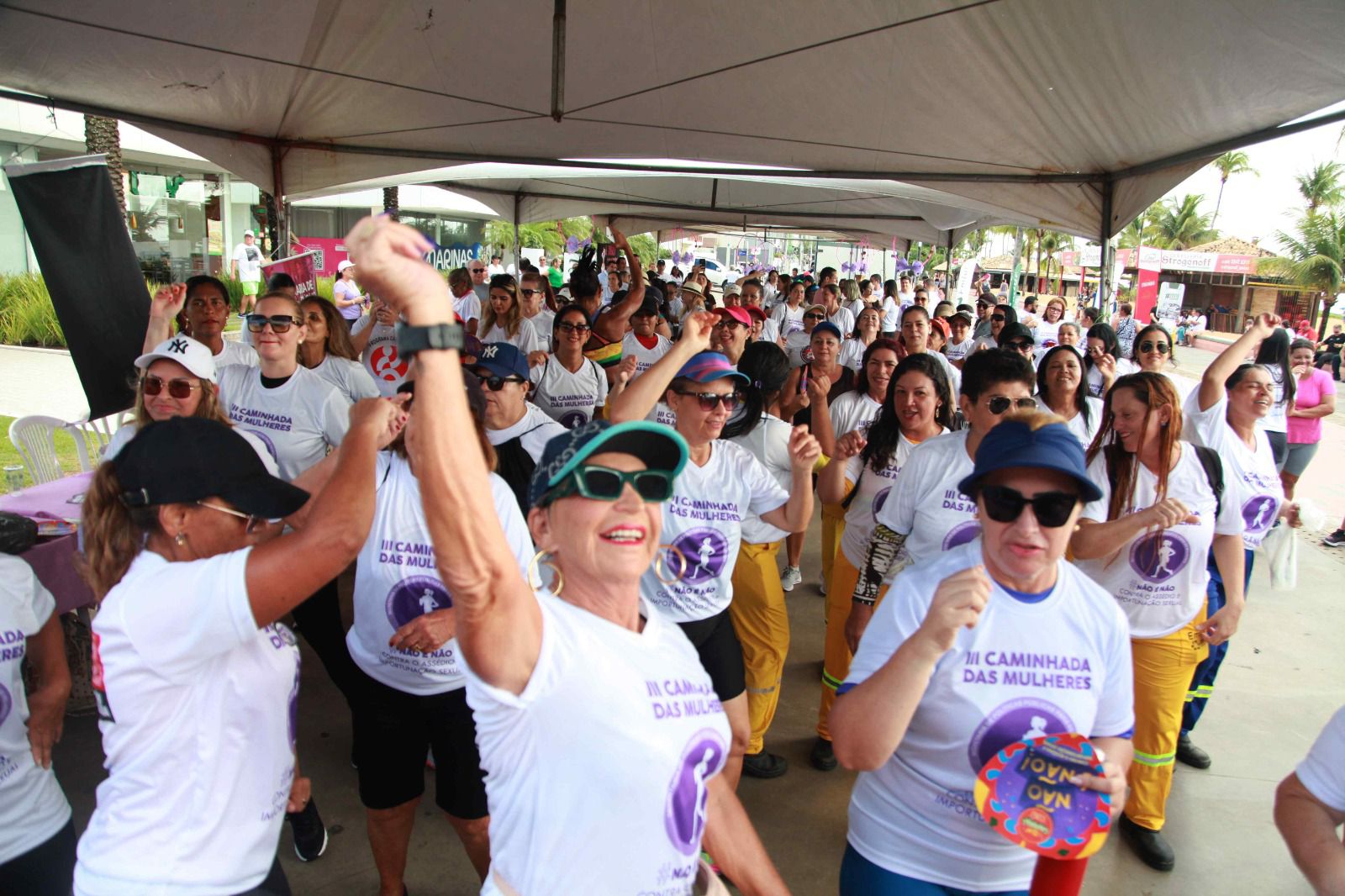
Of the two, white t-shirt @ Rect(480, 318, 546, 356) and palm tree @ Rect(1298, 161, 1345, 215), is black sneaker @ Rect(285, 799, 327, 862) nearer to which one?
white t-shirt @ Rect(480, 318, 546, 356)

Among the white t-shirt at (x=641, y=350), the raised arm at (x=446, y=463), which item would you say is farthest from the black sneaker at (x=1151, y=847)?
the white t-shirt at (x=641, y=350)

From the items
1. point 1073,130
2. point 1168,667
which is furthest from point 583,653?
point 1073,130

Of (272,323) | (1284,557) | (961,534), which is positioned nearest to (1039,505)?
(961,534)

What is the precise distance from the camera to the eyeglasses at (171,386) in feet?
10.1

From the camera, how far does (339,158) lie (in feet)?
24.0

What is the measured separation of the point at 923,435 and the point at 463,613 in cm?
316

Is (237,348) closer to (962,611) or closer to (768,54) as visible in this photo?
(768,54)

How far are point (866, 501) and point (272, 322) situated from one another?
2.87 m

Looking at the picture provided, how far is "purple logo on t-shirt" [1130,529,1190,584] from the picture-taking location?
315 cm

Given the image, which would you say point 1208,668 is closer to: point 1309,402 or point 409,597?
point 409,597

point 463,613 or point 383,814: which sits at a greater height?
point 463,613

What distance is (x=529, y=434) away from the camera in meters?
3.63

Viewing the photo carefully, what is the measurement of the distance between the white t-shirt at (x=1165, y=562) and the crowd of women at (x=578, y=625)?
1 centimetres

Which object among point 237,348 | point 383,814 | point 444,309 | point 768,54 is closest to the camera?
point 444,309
